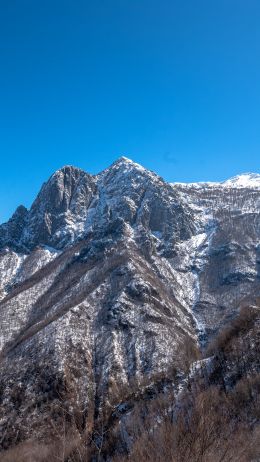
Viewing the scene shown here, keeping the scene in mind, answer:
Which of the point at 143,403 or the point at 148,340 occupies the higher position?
the point at 148,340

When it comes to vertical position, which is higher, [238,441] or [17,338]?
[17,338]

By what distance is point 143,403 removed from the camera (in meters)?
57.9

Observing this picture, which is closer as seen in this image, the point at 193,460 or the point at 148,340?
the point at 193,460

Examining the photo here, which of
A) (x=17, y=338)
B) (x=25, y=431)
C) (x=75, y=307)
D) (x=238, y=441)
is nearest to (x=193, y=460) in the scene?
(x=238, y=441)

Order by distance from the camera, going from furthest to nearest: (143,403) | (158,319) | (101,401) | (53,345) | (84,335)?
(158,319)
(84,335)
(53,345)
(101,401)
(143,403)

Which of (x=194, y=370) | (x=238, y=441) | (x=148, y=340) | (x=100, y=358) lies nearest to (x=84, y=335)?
(x=100, y=358)

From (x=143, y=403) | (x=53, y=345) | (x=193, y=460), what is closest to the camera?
(x=193, y=460)


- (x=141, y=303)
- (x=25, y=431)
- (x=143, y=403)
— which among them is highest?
(x=141, y=303)

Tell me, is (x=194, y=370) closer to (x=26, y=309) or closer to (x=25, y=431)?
(x=25, y=431)

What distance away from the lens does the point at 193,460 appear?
16141 mm

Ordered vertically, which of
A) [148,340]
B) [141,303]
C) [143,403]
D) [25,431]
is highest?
[141,303]

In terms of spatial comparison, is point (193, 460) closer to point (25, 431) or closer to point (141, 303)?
point (25, 431)

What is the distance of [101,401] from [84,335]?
31146mm

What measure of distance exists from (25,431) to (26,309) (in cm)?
8457
